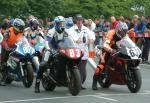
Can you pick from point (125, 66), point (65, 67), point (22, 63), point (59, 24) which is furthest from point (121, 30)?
point (22, 63)

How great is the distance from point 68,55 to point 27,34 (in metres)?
3.99

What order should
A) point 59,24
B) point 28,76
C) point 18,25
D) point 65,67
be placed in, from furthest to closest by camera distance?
point 18,25 < point 28,76 < point 59,24 < point 65,67

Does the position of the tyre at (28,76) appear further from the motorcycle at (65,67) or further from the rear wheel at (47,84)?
the motorcycle at (65,67)

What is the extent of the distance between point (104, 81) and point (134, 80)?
1531 millimetres

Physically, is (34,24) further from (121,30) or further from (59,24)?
(121,30)

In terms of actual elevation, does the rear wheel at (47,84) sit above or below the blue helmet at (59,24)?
below

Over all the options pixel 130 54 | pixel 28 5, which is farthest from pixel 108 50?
pixel 28 5

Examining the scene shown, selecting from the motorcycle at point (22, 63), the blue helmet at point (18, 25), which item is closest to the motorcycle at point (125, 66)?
the motorcycle at point (22, 63)

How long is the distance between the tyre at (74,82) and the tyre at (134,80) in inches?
56.5

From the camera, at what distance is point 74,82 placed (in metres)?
13.1

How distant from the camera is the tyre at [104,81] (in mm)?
15009

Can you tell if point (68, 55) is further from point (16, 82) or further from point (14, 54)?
point (16, 82)

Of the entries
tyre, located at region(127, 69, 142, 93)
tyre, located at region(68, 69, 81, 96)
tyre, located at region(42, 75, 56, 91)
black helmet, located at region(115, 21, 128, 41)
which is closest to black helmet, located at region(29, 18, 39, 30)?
tyre, located at region(42, 75, 56, 91)

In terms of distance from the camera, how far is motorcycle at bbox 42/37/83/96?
13289mm
